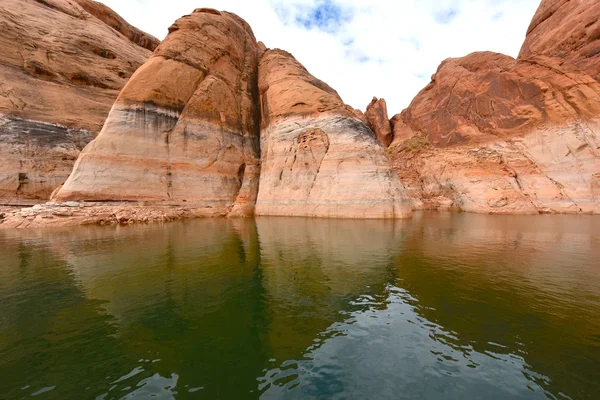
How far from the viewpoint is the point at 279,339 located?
5.26 m

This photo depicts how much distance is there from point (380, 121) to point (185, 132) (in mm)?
47512

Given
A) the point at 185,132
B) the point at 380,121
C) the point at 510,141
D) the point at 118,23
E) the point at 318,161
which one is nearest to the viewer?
the point at 318,161

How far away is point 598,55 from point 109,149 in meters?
57.9

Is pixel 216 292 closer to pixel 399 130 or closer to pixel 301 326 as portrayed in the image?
pixel 301 326

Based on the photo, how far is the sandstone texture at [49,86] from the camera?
28.7m

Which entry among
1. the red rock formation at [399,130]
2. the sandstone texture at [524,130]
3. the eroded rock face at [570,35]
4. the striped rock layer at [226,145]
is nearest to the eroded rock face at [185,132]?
the striped rock layer at [226,145]

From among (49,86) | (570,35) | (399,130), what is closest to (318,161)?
(49,86)

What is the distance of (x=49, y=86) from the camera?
32906 millimetres

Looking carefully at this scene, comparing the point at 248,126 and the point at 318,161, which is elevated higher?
the point at 248,126

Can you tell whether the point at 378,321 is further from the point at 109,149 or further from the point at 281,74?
the point at 281,74

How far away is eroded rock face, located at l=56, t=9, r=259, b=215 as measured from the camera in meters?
25.6

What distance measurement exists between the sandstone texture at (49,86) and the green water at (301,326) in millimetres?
24203

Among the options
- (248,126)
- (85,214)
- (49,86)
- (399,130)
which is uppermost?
(399,130)

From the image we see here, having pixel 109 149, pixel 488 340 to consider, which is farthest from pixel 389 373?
pixel 109 149
